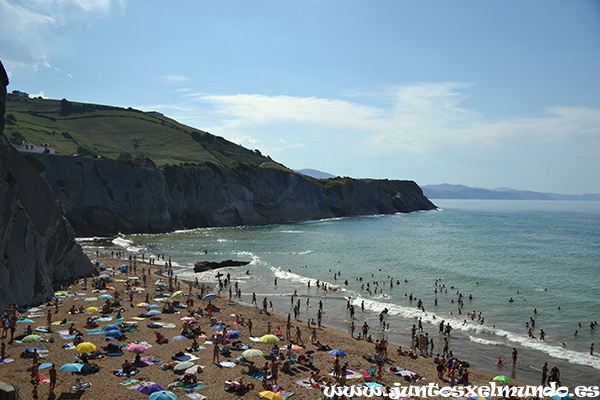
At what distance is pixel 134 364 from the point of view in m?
21.7

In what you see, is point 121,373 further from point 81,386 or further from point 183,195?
point 183,195

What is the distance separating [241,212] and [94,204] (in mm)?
Answer: 39251

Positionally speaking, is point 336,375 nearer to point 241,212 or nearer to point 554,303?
point 554,303

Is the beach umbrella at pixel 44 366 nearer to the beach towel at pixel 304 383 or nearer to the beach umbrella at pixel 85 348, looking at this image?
the beach umbrella at pixel 85 348

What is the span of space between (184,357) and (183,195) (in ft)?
273

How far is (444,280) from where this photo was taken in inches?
1989

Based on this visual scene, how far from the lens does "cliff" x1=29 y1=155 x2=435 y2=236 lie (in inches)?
3233

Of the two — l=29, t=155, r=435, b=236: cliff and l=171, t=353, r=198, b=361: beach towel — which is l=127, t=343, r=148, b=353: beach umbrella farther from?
l=29, t=155, r=435, b=236: cliff

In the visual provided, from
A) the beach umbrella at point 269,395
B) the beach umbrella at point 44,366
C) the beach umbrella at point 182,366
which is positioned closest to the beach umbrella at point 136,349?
the beach umbrella at point 182,366

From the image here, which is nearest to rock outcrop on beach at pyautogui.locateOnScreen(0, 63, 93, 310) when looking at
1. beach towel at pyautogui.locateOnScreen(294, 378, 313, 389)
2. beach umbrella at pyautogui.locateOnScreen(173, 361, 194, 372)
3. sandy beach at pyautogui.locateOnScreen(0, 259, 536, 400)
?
sandy beach at pyautogui.locateOnScreen(0, 259, 536, 400)

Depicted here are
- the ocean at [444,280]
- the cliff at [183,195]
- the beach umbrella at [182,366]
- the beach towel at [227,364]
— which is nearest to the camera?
the beach umbrella at [182,366]

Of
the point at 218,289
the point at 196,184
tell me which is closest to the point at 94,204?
the point at 196,184

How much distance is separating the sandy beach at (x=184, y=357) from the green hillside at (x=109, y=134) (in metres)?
112

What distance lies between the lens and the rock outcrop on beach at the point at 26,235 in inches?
1143
